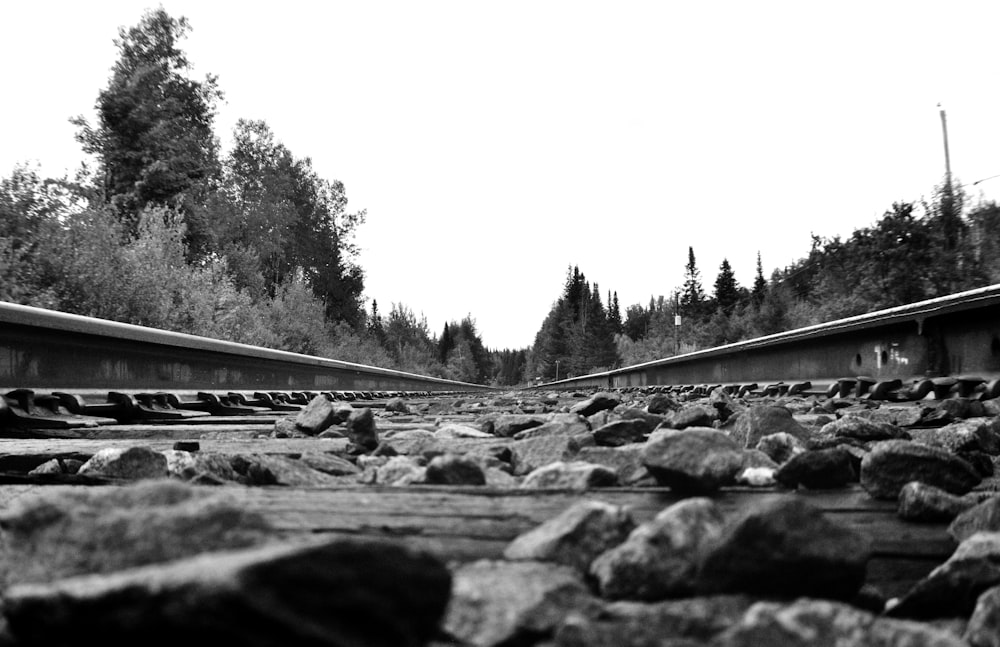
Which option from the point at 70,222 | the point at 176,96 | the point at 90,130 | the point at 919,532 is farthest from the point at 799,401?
the point at 176,96

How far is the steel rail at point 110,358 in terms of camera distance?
13.7 feet

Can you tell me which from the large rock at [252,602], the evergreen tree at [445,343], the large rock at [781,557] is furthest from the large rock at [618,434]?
the evergreen tree at [445,343]

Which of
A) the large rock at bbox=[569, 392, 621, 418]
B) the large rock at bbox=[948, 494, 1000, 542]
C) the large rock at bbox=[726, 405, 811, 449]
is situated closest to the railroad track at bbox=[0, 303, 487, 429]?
the large rock at bbox=[569, 392, 621, 418]

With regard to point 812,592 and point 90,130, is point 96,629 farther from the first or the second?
point 90,130

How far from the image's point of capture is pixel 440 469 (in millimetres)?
1781

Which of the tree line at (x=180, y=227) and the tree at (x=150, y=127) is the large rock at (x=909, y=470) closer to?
the tree line at (x=180, y=227)

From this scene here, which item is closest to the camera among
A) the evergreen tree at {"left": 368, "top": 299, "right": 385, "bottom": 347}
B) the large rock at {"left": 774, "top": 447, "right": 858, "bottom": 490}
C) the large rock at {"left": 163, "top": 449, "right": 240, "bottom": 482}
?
the large rock at {"left": 774, "top": 447, "right": 858, "bottom": 490}

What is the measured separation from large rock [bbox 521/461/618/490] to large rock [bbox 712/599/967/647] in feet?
2.53

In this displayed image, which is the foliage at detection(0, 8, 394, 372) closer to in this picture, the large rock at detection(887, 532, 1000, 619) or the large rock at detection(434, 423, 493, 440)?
the large rock at detection(434, 423, 493, 440)

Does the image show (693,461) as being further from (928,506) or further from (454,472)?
(454,472)

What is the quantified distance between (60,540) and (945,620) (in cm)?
111

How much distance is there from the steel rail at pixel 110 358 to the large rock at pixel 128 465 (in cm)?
248

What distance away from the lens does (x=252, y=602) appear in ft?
2.14

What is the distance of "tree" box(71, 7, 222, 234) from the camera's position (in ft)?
85.2
